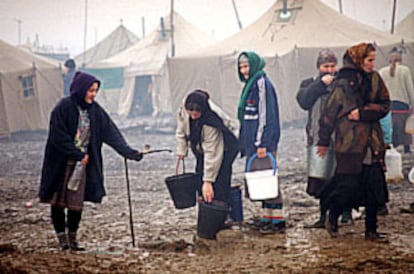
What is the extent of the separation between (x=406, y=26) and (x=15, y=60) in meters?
10.8

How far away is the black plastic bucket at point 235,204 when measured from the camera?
4.50 meters

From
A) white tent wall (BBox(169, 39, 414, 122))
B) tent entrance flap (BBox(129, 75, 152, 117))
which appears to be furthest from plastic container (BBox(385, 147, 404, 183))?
tent entrance flap (BBox(129, 75, 152, 117))

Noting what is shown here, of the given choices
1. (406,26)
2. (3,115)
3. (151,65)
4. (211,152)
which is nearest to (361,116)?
(211,152)

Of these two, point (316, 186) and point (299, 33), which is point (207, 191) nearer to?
point (316, 186)

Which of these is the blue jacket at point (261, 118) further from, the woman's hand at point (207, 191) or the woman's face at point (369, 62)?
the woman's face at point (369, 62)

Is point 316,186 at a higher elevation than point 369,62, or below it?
below

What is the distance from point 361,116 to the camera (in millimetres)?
3918

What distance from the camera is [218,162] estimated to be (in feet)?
14.0

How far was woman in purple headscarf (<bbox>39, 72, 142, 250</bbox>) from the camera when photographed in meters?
3.99

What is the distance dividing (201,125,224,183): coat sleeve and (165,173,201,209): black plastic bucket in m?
0.13

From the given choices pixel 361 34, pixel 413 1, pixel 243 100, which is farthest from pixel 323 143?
pixel 413 1

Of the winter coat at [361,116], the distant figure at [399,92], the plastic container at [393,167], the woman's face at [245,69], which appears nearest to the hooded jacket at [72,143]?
A: the woman's face at [245,69]

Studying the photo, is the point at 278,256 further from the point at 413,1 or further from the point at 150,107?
the point at 150,107

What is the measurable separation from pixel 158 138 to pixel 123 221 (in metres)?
7.75
